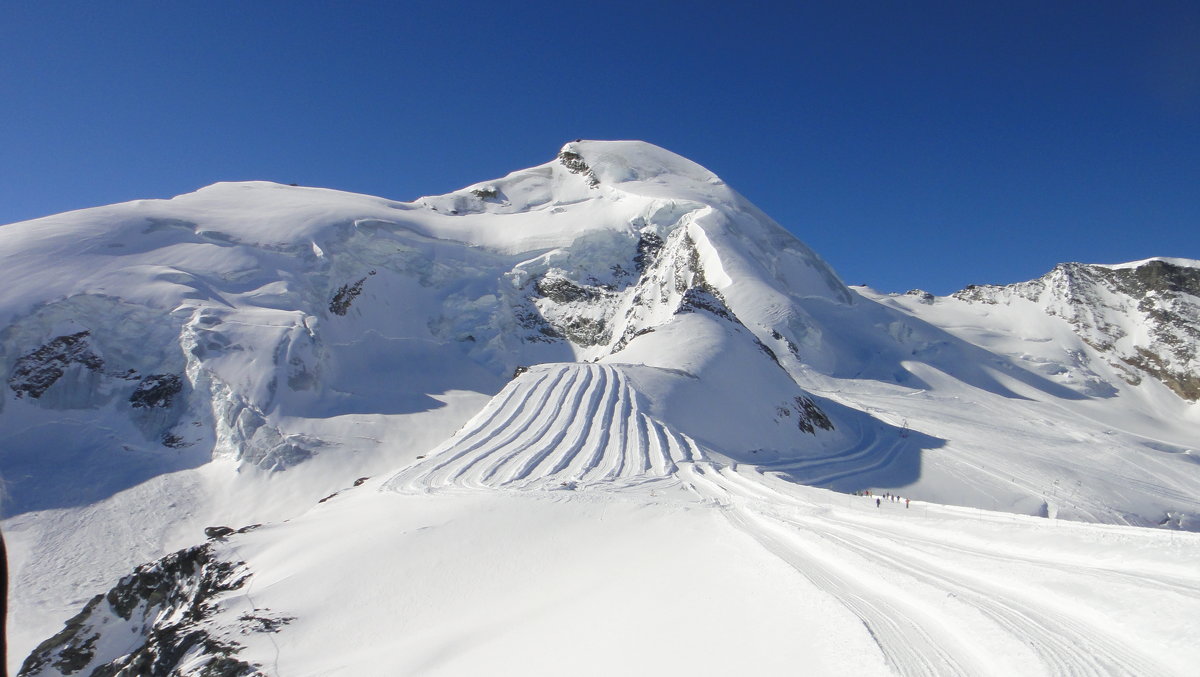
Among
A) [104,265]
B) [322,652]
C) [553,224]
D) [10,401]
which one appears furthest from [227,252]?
[322,652]

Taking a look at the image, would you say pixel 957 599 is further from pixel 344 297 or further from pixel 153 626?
pixel 344 297

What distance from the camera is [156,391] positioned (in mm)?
31281

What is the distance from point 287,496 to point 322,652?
897 inches

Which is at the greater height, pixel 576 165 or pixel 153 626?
pixel 576 165

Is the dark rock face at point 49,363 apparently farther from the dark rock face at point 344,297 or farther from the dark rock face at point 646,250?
the dark rock face at point 646,250

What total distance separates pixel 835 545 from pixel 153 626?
1200 cm

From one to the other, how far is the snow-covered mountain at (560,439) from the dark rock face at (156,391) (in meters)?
0.11

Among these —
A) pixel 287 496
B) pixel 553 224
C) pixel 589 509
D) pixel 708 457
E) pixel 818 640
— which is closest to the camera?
pixel 818 640

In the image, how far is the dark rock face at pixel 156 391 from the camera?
30.9 meters

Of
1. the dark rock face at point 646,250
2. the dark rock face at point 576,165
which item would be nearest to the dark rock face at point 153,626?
the dark rock face at point 646,250

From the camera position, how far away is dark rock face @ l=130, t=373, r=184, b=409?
101 ft

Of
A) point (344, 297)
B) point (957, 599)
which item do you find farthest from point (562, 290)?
point (957, 599)

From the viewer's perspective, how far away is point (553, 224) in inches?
2205

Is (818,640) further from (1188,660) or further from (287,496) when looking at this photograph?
(287,496)
